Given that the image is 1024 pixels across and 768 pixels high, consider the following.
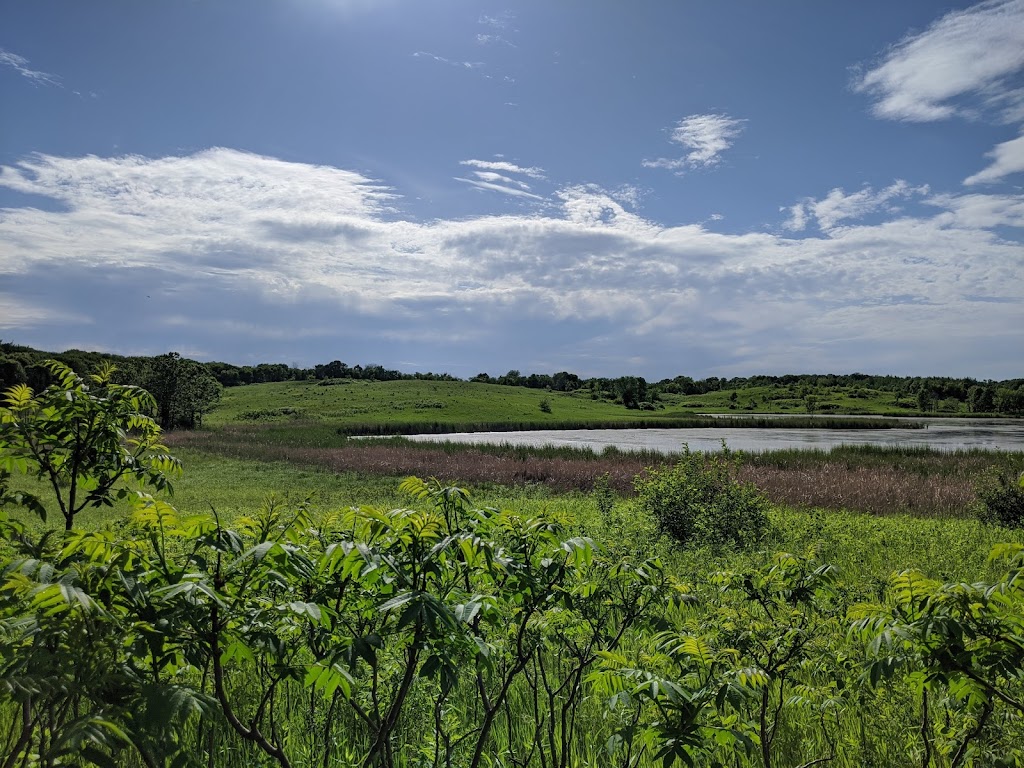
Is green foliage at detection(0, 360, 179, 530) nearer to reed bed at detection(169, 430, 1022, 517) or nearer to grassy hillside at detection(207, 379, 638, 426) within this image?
reed bed at detection(169, 430, 1022, 517)

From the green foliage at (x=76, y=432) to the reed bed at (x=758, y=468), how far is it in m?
14.3

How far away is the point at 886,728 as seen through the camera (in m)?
4.50

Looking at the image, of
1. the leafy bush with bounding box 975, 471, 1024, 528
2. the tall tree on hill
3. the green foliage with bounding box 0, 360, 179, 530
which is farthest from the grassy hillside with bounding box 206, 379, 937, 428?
the green foliage with bounding box 0, 360, 179, 530

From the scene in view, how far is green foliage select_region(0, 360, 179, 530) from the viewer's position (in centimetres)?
381

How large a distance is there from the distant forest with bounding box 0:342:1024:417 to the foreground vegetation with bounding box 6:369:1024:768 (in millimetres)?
64281

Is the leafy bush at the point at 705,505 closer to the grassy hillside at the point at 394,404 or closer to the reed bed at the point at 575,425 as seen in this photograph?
the reed bed at the point at 575,425

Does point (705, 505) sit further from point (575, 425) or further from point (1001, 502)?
point (575, 425)

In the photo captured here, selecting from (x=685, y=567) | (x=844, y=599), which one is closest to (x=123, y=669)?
(x=844, y=599)

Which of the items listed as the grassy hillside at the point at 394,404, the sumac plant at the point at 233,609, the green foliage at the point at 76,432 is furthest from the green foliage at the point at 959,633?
the grassy hillside at the point at 394,404

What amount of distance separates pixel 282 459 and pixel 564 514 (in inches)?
1332

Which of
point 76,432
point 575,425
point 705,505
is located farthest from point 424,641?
point 575,425

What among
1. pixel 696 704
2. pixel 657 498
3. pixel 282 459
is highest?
pixel 696 704

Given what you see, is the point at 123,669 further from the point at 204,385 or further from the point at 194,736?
the point at 204,385

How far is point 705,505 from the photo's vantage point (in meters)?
12.7
